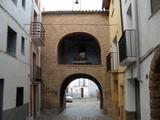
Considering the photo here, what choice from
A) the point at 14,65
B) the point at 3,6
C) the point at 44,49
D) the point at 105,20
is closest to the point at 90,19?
the point at 105,20

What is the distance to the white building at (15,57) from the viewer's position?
1275cm

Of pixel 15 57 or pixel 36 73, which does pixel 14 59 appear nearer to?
pixel 15 57

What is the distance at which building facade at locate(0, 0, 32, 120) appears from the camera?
12.7m

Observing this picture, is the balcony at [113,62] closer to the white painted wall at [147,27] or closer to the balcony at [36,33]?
the balcony at [36,33]

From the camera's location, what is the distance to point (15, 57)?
14797mm

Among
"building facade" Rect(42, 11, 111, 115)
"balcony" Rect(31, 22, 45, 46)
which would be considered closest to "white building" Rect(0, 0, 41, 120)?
"balcony" Rect(31, 22, 45, 46)

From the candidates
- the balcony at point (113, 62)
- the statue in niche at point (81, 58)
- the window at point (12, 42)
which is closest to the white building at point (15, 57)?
the window at point (12, 42)

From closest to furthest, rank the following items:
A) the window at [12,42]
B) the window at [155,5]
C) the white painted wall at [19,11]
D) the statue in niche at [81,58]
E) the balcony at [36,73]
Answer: the window at [155,5]
the white painted wall at [19,11]
the window at [12,42]
the balcony at [36,73]
the statue in niche at [81,58]

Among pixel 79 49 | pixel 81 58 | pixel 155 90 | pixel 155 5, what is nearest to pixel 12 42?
pixel 155 5

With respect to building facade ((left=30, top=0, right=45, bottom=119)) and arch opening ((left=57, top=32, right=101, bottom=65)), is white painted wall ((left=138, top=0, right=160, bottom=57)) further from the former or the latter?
arch opening ((left=57, top=32, right=101, bottom=65))

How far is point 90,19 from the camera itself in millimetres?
24156

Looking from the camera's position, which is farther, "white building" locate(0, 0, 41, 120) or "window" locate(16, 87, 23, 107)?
"window" locate(16, 87, 23, 107)

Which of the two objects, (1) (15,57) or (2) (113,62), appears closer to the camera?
(1) (15,57)

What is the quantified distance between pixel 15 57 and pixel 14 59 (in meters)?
0.22
